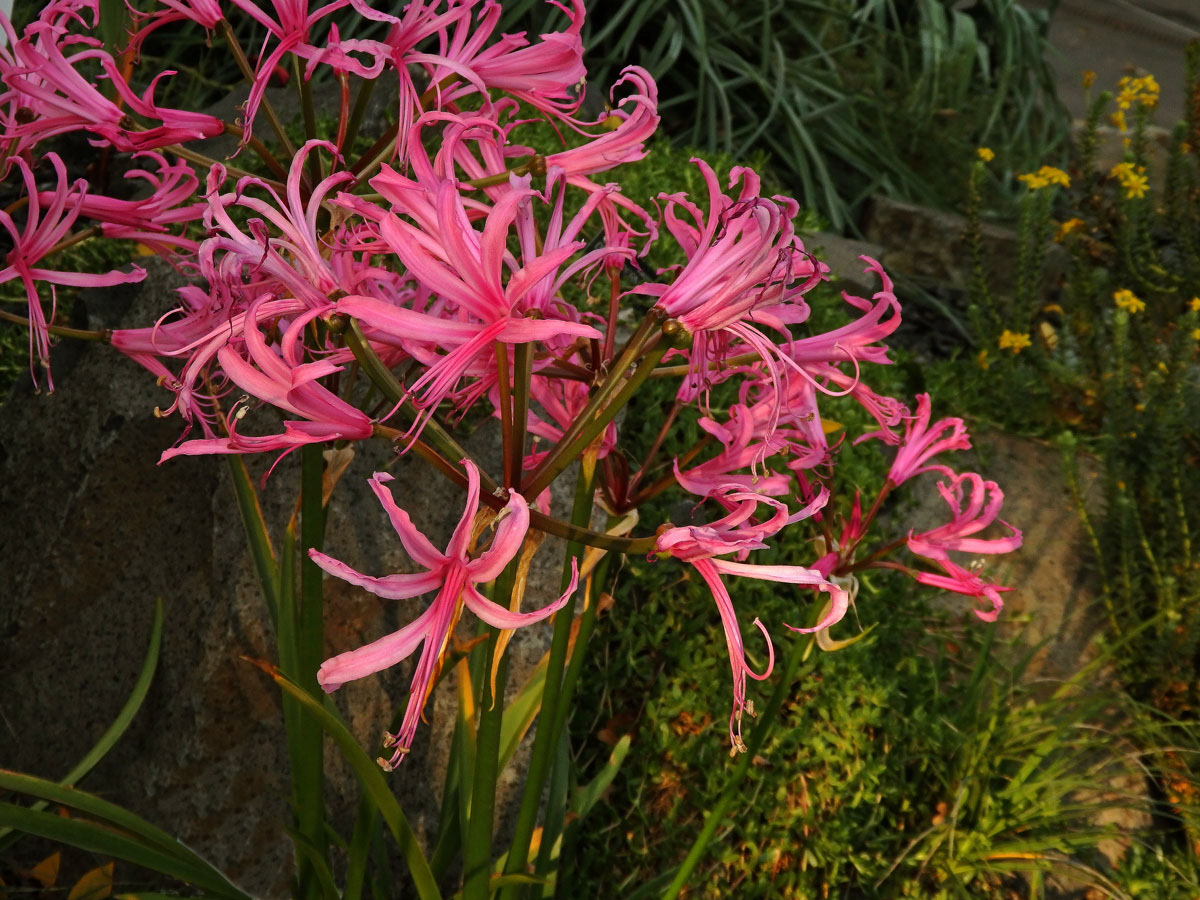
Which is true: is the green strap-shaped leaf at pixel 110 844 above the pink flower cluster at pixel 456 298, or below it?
below

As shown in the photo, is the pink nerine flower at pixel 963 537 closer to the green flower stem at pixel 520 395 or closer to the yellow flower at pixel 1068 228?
the green flower stem at pixel 520 395

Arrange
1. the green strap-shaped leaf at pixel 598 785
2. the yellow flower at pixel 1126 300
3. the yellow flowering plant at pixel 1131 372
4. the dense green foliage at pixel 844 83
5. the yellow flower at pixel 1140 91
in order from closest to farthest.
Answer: the green strap-shaped leaf at pixel 598 785 → the yellow flowering plant at pixel 1131 372 → the yellow flower at pixel 1126 300 → the yellow flower at pixel 1140 91 → the dense green foliage at pixel 844 83

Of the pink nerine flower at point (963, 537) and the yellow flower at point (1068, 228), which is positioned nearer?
the pink nerine flower at point (963, 537)

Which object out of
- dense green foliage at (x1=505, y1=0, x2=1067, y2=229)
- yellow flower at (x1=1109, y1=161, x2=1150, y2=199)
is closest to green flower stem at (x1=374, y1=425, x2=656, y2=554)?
yellow flower at (x1=1109, y1=161, x2=1150, y2=199)

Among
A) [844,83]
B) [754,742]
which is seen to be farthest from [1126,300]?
[844,83]

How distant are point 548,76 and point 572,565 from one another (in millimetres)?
498

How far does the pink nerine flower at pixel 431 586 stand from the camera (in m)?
0.74

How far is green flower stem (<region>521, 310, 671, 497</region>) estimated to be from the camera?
0.85 meters

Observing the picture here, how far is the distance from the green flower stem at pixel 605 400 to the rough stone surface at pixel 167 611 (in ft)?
3.41

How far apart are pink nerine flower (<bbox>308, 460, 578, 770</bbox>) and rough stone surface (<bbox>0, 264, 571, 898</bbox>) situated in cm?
107

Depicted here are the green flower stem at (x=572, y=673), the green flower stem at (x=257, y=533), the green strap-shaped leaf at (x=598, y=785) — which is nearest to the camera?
the green flower stem at (x=572, y=673)

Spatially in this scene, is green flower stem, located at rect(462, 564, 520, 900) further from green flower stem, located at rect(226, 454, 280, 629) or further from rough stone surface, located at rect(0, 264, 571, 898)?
rough stone surface, located at rect(0, 264, 571, 898)

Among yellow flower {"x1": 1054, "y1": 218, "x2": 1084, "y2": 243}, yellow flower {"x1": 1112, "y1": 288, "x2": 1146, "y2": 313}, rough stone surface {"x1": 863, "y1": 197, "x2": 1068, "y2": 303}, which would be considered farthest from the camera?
rough stone surface {"x1": 863, "y1": 197, "x2": 1068, "y2": 303}

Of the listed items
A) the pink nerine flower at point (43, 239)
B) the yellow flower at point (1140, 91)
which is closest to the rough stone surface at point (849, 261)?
the yellow flower at point (1140, 91)
